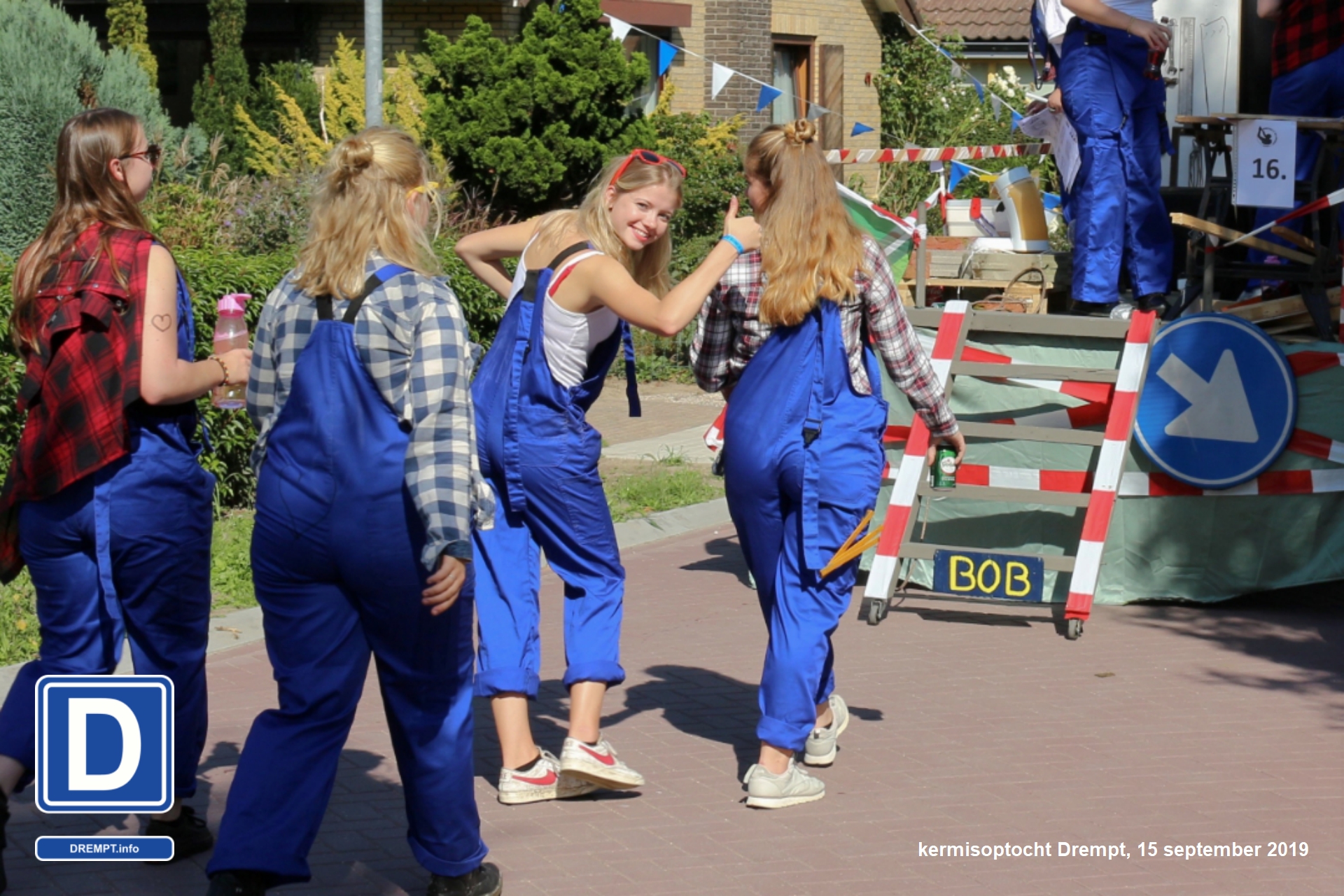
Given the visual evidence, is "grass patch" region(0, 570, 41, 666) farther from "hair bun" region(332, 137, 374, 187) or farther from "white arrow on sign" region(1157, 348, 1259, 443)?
"white arrow on sign" region(1157, 348, 1259, 443)

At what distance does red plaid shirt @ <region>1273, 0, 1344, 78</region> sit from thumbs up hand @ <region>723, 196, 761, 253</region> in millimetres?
5222

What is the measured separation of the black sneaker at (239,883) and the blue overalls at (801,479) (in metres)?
1.62

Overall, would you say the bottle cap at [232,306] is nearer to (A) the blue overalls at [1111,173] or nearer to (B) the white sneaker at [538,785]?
(B) the white sneaker at [538,785]

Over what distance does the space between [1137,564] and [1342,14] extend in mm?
3379

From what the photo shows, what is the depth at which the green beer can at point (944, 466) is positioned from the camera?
5.24 m

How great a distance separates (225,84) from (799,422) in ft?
45.5

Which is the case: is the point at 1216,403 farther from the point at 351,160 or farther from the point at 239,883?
the point at 239,883

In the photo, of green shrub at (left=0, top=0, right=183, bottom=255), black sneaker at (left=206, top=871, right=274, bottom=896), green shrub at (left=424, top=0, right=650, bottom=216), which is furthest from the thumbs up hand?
green shrub at (left=424, top=0, right=650, bottom=216)

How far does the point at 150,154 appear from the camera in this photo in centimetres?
403

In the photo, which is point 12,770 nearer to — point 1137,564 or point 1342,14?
point 1137,564

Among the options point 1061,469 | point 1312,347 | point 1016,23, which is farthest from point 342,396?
point 1016,23

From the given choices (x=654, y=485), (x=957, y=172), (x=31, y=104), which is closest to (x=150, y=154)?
(x=654, y=485)

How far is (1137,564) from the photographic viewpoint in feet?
23.6

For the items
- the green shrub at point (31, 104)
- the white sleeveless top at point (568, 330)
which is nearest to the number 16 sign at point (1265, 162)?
the white sleeveless top at point (568, 330)
